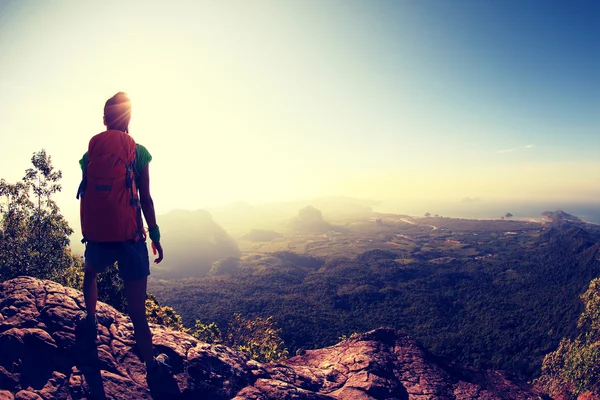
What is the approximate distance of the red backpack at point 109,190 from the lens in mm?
3842

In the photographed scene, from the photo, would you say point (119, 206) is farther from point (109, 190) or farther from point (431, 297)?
point (431, 297)

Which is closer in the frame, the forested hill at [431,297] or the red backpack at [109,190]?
the red backpack at [109,190]

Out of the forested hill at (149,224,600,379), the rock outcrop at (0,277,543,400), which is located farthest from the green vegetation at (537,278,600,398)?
the forested hill at (149,224,600,379)

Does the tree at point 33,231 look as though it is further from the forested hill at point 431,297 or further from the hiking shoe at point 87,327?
the forested hill at point 431,297

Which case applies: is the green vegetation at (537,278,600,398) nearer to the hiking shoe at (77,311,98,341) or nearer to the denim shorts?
the denim shorts

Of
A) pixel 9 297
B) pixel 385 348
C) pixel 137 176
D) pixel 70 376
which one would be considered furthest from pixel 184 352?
pixel 385 348

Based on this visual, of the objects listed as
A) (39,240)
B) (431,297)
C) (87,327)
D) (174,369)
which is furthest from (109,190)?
(431,297)

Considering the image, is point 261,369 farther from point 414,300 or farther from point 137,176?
point 414,300

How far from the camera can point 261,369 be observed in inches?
281

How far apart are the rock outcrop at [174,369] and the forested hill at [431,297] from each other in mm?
54434

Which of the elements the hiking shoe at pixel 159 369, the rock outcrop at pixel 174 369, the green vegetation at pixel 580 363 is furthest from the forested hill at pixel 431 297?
the hiking shoe at pixel 159 369

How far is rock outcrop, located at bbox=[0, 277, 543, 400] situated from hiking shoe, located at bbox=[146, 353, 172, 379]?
158 mm

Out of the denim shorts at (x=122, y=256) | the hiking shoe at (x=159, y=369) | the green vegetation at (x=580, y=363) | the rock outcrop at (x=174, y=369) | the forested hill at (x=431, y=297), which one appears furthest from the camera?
the forested hill at (x=431, y=297)

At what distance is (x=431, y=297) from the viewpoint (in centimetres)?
9131
